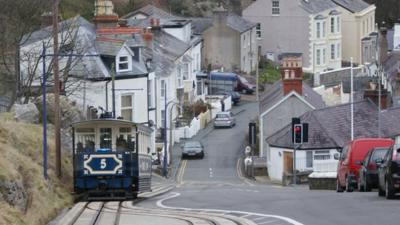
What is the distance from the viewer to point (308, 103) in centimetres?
6044

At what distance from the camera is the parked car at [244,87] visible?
90938 mm

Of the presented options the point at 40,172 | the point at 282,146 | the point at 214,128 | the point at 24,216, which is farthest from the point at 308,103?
the point at 24,216

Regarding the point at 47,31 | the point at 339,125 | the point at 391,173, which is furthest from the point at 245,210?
the point at 47,31

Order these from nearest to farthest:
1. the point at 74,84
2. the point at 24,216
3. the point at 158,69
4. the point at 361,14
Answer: the point at 24,216 < the point at 74,84 < the point at 158,69 < the point at 361,14

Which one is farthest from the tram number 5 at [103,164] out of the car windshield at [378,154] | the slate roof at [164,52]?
the slate roof at [164,52]

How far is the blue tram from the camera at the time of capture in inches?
1247

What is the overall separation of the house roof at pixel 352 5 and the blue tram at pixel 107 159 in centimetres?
7311

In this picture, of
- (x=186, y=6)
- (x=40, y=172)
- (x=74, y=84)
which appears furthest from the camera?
(x=186, y=6)

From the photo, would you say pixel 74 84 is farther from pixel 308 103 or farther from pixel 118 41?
pixel 308 103

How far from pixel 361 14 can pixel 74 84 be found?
56139 millimetres

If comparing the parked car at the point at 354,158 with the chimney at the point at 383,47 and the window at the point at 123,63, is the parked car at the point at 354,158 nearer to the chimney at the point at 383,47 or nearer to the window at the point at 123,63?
the window at the point at 123,63

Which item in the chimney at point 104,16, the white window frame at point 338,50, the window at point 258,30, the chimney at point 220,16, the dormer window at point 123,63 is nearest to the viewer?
the dormer window at point 123,63

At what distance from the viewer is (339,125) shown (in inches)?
2137

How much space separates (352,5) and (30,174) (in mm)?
82829
